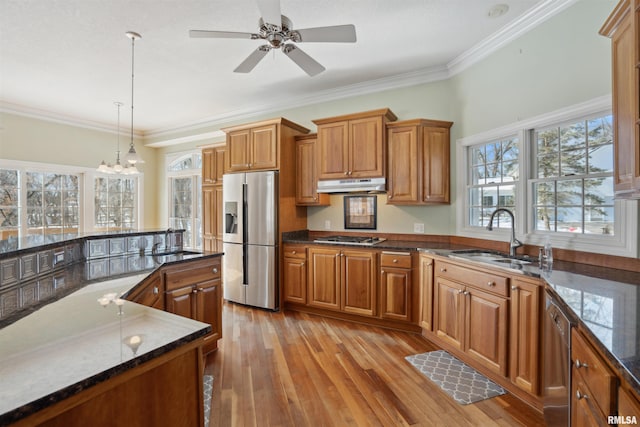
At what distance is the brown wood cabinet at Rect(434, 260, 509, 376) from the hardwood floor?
0.91 ft

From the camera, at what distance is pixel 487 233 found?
3109 mm

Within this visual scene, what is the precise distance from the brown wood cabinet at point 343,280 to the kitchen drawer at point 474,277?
31.2 inches

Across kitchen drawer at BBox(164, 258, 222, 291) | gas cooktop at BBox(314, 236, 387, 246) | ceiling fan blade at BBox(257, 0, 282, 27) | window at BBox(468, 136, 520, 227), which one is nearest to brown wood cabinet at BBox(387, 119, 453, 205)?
window at BBox(468, 136, 520, 227)

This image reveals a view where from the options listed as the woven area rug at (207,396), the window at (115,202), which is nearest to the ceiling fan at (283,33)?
the woven area rug at (207,396)

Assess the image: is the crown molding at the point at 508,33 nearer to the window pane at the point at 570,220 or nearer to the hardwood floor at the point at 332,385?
the window pane at the point at 570,220

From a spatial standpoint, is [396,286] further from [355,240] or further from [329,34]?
[329,34]

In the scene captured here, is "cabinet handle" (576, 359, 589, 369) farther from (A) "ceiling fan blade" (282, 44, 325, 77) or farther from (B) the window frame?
(A) "ceiling fan blade" (282, 44, 325, 77)

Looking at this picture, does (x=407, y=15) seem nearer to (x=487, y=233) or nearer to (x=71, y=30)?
(x=487, y=233)

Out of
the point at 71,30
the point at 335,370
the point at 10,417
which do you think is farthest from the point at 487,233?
the point at 71,30

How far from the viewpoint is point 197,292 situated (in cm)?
259

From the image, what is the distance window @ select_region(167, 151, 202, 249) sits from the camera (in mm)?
6035

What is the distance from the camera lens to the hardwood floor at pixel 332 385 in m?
1.92

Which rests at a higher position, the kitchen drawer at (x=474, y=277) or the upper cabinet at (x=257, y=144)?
the upper cabinet at (x=257, y=144)

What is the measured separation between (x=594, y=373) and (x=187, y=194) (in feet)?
20.8
